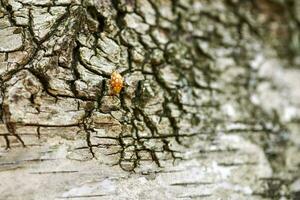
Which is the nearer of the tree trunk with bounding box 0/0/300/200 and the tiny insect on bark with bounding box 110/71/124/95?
the tree trunk with bounding box 0/0/300/200

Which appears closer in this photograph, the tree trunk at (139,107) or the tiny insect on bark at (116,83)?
the tree trunk at (139,107)

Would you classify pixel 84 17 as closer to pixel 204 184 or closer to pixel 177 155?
pixel 177 155

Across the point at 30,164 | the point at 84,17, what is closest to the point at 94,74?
the point at 84,17

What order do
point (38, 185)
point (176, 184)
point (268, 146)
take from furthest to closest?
point (268, 146), point (176, 184), point (38, 185)
